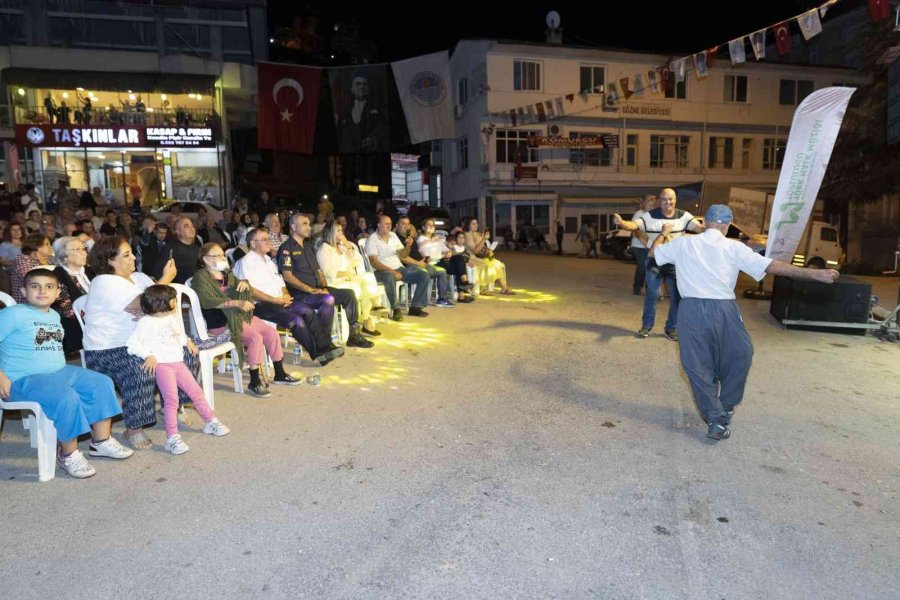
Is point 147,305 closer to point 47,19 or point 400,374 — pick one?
point 400,374

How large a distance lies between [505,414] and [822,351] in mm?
4705

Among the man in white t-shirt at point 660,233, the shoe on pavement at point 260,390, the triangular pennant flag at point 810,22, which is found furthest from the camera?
the triangular pennant flag at point 810,22

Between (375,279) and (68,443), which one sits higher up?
(375,279)

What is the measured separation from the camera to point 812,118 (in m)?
6.08

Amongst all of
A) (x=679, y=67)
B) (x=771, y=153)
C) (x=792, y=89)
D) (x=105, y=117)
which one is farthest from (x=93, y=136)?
(x=792, y=89)

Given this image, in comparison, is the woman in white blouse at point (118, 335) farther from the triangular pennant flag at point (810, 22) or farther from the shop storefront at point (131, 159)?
the shop storefront at point (131, 159)

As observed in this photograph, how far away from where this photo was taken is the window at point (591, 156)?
2961 cm

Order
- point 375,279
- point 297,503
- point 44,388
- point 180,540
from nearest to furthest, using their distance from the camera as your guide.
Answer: point 180,540 < point 297,503 < point 44,388 < point 375,279

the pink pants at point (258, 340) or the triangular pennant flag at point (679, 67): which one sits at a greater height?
the triangular pennant flag at point (679, 67)

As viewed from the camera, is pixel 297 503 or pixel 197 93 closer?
pixel 297 503

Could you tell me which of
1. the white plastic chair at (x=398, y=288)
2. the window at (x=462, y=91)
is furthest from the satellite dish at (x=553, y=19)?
the white plastic chair at (x=398, y=288)

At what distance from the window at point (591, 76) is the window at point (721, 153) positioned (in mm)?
6809

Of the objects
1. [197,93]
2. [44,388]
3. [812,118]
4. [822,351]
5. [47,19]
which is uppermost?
[47,19]

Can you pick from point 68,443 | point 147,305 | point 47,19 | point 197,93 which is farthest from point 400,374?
point 47,19
